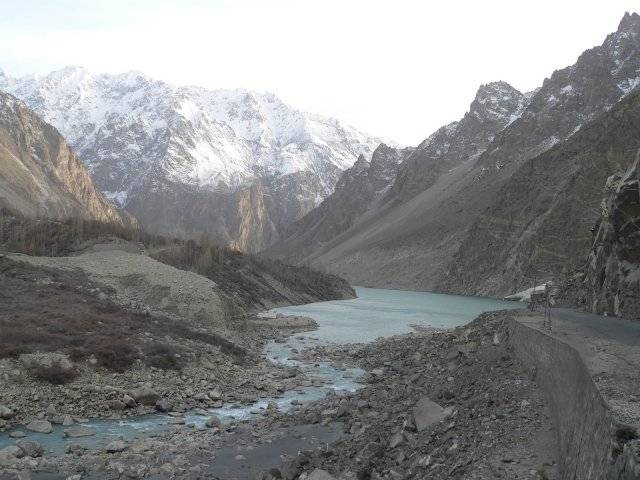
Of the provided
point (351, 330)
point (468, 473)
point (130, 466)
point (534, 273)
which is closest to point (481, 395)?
point (468, 473)

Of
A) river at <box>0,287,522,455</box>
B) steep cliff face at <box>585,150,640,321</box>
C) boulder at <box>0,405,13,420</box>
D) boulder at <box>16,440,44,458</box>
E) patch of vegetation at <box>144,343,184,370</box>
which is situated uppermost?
steep cliff face at <box>585,150,640,321</box>

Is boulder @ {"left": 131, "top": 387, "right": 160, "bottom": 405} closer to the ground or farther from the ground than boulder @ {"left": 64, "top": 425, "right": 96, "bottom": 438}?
farther from the ground

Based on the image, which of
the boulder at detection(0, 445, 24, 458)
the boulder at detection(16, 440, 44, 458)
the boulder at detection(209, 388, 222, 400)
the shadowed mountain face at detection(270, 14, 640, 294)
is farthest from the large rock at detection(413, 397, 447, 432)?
the shadowed mountain face at detection(270, 14, 640, 294)

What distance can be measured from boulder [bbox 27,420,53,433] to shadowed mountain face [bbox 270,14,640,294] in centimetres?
10022

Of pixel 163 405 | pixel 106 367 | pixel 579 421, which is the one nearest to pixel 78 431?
pixel 163 405

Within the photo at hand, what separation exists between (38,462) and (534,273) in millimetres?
110032

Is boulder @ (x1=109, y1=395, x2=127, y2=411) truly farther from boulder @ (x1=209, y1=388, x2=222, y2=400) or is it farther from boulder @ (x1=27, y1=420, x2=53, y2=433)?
boulder @ (x1=209, y1=388, x2=222, y2=400)

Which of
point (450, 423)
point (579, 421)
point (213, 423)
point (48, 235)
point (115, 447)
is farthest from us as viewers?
point (48, 235)

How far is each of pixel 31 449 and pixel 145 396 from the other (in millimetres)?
6846

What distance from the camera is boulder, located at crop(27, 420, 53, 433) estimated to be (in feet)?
66.5

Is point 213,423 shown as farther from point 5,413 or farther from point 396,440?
point 396,440

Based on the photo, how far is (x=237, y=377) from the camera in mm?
30906

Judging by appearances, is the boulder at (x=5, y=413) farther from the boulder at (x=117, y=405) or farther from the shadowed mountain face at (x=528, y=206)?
the shadowed mountain face at (x=528, y=206)

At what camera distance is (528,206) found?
440ft
